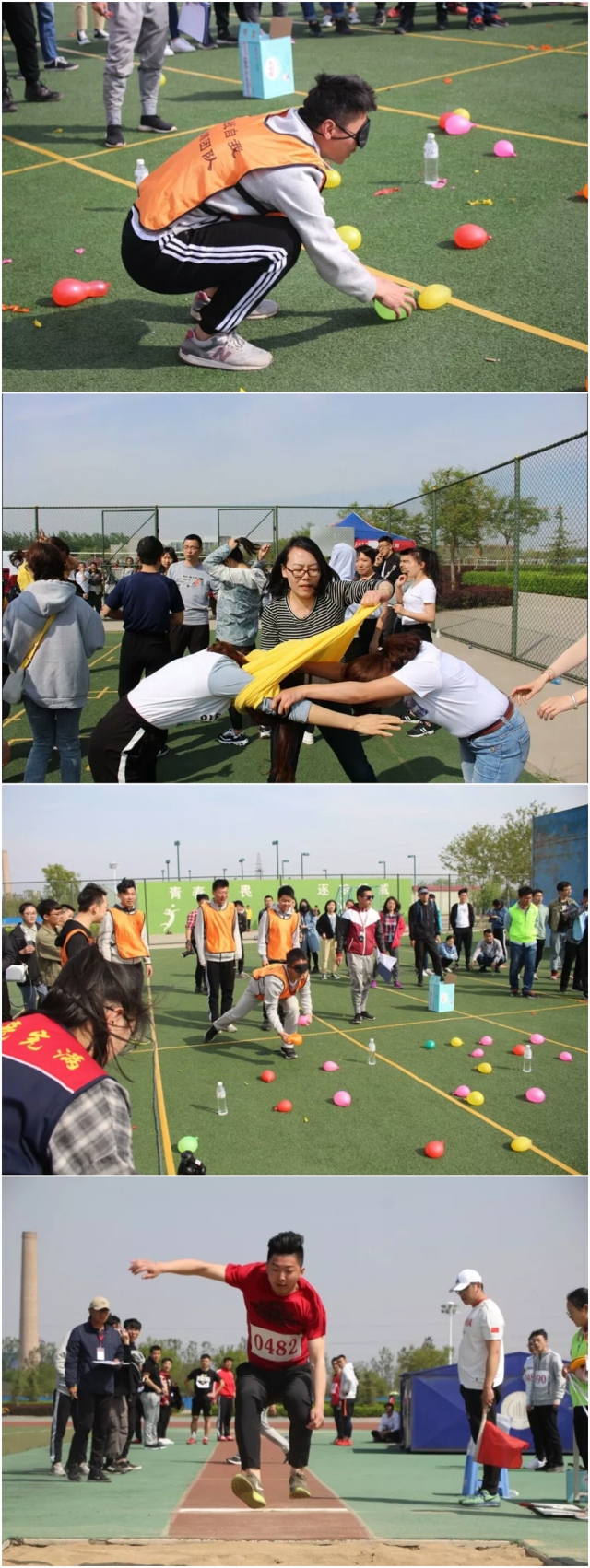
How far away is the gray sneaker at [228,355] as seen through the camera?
5656mm

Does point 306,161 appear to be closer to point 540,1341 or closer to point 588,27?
point 540,1341

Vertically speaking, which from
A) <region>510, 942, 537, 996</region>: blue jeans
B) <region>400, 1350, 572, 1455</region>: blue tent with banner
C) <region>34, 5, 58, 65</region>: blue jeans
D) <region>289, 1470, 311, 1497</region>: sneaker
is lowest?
<region>400, 1350, 572, 1455</region>: blue tent with banner

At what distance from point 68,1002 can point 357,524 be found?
13.7 feet

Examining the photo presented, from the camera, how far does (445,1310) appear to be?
6.47 meters

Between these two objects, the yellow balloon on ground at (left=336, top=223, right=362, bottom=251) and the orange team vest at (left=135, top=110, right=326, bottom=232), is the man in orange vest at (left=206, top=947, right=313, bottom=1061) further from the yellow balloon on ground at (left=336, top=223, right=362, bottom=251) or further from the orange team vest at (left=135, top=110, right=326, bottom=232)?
the yellow balloon on ground at (left=336, top=223, right=362, bottom=251)

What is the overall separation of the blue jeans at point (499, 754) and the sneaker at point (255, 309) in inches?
99.1

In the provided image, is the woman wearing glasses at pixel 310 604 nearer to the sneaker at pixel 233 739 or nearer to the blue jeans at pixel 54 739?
the sneaker at pixel 233 739

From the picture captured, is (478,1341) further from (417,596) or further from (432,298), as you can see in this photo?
(432,298)

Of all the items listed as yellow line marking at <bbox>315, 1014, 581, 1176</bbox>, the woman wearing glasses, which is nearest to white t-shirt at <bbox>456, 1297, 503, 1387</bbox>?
yellow line marking at <bbox>315, 1014, 581, 1176</bbox>

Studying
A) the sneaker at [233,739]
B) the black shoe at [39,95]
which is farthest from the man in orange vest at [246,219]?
the black shoe at [39,95]

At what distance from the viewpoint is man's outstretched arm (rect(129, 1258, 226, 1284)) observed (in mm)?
3707

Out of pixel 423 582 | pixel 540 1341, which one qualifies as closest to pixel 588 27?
pixel 423 582

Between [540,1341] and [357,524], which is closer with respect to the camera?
[540,1341]

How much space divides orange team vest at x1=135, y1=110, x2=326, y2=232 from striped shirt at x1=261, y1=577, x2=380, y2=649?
1824 mm
